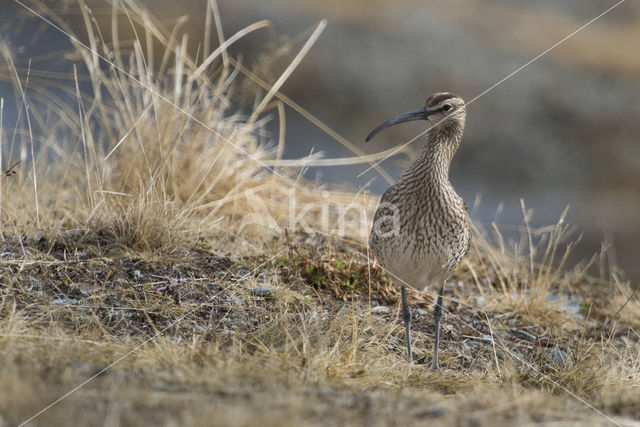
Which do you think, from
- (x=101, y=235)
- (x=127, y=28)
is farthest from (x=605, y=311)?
(x=127, y=28)

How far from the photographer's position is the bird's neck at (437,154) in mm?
4547

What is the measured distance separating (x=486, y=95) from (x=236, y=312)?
11193 mm

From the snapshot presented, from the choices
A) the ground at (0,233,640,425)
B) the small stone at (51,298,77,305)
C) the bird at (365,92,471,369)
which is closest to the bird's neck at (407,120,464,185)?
the bird at (365,92,471,369)

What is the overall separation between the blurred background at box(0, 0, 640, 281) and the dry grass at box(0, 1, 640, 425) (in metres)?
4.18

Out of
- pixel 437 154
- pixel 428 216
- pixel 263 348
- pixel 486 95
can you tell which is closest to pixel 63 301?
pixel 263 348

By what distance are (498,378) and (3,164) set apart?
5.59 metres

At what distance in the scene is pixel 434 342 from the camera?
16.8 ft

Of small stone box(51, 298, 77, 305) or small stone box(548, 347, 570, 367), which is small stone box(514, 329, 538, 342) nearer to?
small stone box(548, 347, 570, 367)

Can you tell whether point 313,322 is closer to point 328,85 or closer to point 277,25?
point 328,85

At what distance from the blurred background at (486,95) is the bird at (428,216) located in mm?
5614

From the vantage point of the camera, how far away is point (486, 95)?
47.5 ft

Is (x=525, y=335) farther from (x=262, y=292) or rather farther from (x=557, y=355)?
(x=262, y=292)

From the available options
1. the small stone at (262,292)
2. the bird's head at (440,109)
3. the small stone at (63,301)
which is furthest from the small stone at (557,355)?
the small stone at (63,301)

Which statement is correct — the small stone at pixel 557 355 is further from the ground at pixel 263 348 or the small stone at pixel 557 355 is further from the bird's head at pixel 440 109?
the bird's head at pixel 440 109
